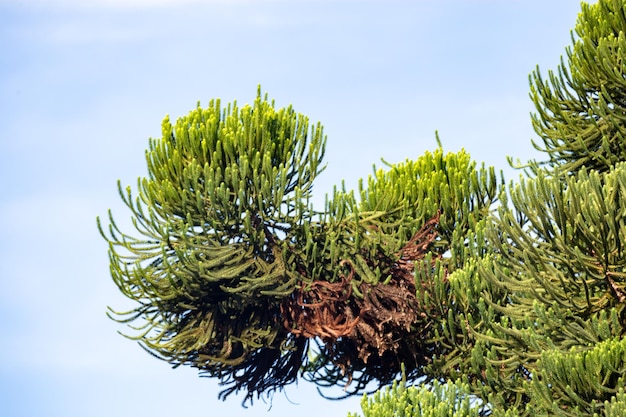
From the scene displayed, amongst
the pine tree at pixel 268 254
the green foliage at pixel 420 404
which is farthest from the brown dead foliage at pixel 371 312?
the green foliage at pixel 420 404

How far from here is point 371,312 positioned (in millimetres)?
16359

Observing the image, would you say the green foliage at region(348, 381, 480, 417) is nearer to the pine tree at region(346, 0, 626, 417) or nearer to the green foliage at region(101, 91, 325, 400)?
the pine tree at region(346, 0, 626, 417)

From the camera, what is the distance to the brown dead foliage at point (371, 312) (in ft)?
53.5

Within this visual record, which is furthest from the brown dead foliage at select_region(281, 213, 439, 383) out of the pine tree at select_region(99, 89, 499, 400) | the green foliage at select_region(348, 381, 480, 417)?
the green foliage at select_region(348, 381, 480, 417)

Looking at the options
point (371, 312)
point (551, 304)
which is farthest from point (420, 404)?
point (371, 312)

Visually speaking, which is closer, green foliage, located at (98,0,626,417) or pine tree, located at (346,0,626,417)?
pine tree, located at (346,0,626,417)

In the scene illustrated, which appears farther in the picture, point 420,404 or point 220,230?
point 220,230

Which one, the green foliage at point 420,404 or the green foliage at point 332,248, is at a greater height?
the green foliage at point 332,248

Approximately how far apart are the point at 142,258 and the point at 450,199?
546cm

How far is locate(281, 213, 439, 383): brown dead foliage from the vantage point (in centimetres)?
1631

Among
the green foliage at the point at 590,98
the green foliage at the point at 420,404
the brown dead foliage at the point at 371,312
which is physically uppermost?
the green foliage at the point at 590,98

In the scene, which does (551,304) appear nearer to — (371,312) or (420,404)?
(420,404)

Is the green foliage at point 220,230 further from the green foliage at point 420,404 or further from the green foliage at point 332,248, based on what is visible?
the green foliage at point 420,404

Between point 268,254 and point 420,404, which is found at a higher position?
point 268,254
